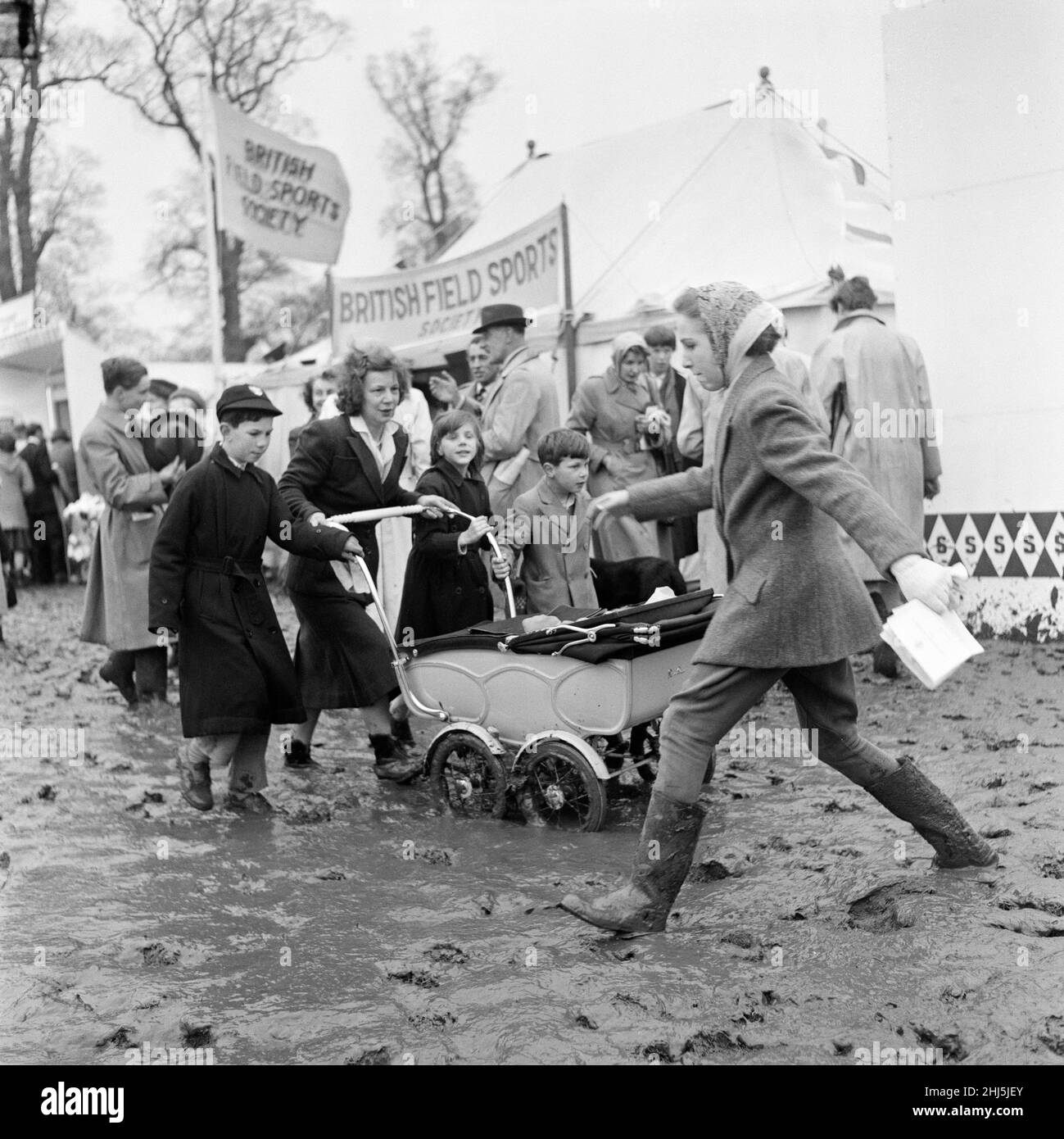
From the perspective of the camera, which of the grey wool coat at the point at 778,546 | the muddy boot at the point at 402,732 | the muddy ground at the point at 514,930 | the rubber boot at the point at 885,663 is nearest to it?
the muddy ground at the point at 514,930

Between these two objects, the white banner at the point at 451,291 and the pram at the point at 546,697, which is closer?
the pram at the point at 546,697

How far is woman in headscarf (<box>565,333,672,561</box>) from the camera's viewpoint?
8148mm

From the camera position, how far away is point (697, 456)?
7.80 meters

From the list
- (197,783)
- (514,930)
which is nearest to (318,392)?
(197,783)

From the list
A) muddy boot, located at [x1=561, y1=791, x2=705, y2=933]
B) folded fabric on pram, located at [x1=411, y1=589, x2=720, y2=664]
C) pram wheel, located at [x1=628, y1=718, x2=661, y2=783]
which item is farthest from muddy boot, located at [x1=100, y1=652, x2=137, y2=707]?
muddy boot, located at [x1=561, y1=791, x2=705, y2=933]

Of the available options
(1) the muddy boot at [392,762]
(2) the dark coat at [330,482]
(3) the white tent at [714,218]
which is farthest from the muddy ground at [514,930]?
(3) the white tent at [714,218]

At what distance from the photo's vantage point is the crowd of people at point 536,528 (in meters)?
3.99

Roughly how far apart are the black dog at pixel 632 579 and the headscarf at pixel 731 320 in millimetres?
2270

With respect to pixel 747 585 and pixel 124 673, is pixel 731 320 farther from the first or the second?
pixel 124 673

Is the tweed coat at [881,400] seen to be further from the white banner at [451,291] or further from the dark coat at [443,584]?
the white banner at [451,291]

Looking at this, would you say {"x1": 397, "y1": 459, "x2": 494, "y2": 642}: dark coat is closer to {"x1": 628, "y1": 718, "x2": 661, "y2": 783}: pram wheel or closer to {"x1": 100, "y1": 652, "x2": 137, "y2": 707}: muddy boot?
{"x1": 628, "y1": 718, "x2": 661, "y2": 783}: pram wheel

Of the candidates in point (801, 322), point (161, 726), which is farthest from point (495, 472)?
point (801, 322)

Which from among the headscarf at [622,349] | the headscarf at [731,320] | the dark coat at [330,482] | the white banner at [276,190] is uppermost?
the white banner at [276,190]

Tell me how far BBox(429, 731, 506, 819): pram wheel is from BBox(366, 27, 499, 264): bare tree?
75.7ft
